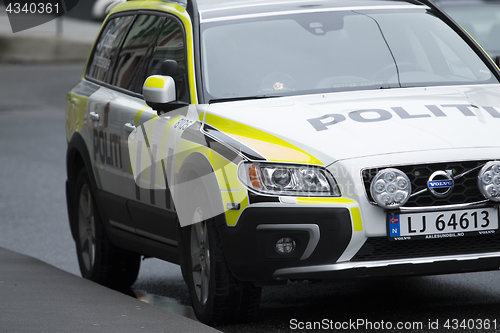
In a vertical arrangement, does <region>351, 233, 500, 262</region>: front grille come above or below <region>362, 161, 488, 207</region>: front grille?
below

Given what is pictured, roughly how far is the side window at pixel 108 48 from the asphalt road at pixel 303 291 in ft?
5.20

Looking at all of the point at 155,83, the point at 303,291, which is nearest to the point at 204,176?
the point at 155,83

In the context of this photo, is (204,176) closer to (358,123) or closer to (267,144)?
(267,144)

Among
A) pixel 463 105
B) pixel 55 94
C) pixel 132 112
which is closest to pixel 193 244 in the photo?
pixel 132 112

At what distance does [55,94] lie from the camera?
2380 cm

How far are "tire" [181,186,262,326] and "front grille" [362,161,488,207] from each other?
89cm

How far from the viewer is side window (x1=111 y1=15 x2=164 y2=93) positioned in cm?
664

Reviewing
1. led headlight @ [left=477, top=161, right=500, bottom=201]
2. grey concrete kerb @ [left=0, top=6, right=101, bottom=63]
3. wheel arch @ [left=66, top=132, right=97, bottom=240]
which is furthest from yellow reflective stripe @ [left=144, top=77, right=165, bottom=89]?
grey concrete kerb @ [left=0, top=6, right=101, bottom=63]

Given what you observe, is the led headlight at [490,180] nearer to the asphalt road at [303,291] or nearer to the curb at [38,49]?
the asphalt road at [303,291]

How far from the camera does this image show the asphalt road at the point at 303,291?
5.45m

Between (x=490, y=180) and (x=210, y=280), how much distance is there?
1516 mm

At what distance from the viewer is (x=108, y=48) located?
24.7 feet

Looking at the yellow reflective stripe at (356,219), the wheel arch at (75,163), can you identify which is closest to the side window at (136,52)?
the wheel arch at (75,163)

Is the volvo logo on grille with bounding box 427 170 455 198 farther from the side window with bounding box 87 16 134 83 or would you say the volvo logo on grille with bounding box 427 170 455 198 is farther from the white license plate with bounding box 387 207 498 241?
the side window with bounding box 87 16 134 83
